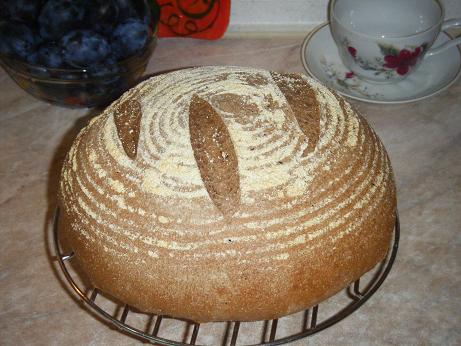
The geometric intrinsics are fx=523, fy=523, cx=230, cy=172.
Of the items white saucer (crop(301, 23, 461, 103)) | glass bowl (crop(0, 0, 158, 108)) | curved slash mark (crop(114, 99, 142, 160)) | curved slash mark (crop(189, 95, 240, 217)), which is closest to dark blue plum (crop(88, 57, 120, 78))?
glass bowl (crop(0, 0, 158, 108))

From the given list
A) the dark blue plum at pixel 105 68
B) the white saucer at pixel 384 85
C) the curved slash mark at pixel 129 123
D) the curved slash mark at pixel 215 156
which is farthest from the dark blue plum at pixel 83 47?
the white saucer at pixel 384 85

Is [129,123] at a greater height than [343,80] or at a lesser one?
greater

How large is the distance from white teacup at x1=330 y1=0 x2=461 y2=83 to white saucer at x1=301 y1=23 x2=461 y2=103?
3 centimetres

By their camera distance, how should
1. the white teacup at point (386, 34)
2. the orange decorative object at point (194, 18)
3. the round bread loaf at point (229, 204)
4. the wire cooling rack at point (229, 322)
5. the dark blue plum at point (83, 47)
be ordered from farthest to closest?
1. the orange decorative object at point (194, 18)
2. the white teacup at point (386, 34)
3. the dark blue plum at point (83, 47)
4. the wire cooling rack at point (229, 322)
5. the round bread loaf at point (229, 204)

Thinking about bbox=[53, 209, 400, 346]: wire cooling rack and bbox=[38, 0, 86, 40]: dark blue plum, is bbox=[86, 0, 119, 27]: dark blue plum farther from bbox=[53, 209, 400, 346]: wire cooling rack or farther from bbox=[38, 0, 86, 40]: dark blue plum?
bbox=[53, 209, 400, 346]: wire cooling rack

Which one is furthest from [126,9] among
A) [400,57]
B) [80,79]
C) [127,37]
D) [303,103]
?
[400,57]

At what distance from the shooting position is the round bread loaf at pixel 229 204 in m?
0.69

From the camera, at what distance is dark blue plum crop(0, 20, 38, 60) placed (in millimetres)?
1045

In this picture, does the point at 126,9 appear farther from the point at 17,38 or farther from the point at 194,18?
the point at 194,18

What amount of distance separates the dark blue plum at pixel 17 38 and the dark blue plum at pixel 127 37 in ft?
0.53

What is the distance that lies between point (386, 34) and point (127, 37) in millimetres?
600

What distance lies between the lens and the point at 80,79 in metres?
1.10

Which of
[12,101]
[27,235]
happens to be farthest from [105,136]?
[12,101]

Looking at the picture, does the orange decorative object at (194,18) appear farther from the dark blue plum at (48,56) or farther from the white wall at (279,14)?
the dark blue plum at (48,56)
